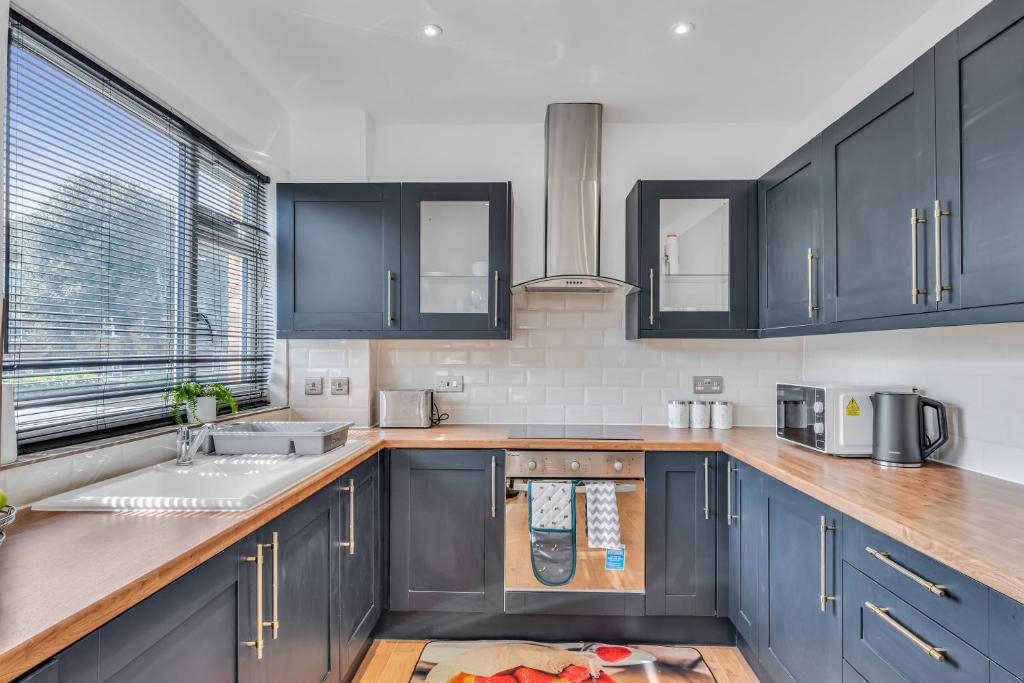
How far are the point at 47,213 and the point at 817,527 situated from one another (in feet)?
7.93

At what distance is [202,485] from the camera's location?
168 centimetres

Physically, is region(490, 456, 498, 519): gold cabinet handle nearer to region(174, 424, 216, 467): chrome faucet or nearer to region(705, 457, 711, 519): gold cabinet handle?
region(705, 457, 711, 519): gold cabinet handle

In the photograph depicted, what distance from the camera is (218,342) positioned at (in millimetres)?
2283

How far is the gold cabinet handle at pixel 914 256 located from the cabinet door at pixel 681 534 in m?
1.08

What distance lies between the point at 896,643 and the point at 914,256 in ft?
3.40

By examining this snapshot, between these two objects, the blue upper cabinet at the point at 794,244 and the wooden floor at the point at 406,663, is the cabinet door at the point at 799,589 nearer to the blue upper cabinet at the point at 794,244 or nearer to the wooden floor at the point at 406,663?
the wooden floor at the point at 406,663

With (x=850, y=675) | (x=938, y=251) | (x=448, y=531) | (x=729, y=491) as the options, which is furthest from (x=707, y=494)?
(x=938, y=251)

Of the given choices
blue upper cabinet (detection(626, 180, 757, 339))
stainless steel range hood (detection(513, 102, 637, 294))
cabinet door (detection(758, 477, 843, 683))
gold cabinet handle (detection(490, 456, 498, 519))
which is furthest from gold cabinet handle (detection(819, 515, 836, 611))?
stainless steel range hood (detection(513, 102, 637, 294))

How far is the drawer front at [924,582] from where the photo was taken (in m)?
1.02

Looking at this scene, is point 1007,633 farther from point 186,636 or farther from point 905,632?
point 186,636

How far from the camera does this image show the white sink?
1287 millimetres

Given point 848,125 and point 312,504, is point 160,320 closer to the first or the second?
point 312,504

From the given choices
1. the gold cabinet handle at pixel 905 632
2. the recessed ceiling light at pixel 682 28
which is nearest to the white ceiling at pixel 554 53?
the recessed ceiling light at pixel 682 28

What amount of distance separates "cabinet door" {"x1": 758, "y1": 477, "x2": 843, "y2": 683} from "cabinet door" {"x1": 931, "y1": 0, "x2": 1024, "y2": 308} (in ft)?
2.42
